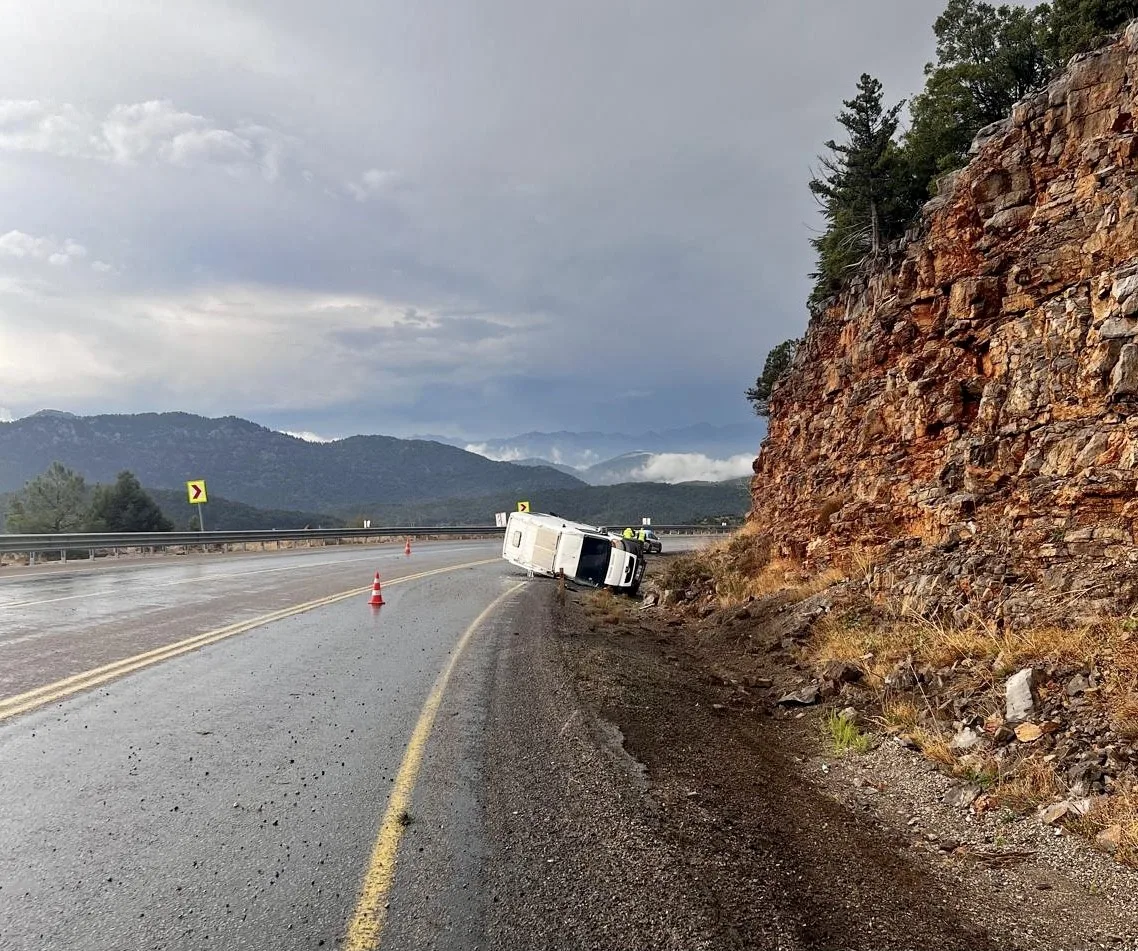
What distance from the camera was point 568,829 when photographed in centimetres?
455

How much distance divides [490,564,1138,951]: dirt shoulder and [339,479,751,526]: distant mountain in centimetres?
12353

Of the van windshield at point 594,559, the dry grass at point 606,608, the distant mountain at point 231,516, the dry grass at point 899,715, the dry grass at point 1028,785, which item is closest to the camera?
the dry grass at point 1028,785

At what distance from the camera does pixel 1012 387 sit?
1096 centimetres

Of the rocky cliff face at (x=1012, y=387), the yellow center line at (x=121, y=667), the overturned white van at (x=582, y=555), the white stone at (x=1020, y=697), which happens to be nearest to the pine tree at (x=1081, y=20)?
the rocky cliff face at (x=1012, y=387)

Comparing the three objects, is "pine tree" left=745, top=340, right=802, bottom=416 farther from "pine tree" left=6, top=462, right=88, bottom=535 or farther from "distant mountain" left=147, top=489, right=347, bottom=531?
"distant mountain" left=147, top=489, right=347, bottom=531

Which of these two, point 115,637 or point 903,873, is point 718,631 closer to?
point 903,873

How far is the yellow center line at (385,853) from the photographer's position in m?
3.32

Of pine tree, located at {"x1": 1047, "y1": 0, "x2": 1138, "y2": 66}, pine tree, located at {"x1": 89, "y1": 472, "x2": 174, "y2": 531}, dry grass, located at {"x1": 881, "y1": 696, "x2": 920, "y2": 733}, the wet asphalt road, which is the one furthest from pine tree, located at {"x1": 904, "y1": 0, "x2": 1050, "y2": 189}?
pine tree, located at {"x1": 89, "y1": 472, "x2": 174, "y2": 531}

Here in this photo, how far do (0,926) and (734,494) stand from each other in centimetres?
15694

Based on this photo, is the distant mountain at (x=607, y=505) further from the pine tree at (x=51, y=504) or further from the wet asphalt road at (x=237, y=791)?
the wet asphalt road at (x=237, y=791)

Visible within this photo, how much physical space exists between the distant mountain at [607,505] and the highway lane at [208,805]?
12350 centimetres

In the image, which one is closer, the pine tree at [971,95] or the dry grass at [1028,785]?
the dry grass at [1028,785]

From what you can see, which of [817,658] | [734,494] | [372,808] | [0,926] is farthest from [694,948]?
[734,494]

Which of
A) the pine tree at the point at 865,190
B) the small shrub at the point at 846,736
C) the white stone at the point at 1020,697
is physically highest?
the pine tree at the point at 865,190
